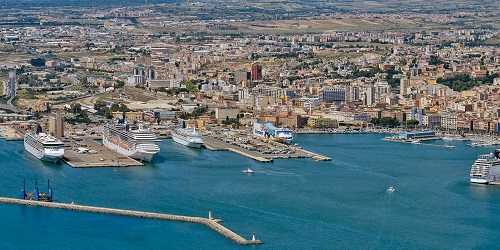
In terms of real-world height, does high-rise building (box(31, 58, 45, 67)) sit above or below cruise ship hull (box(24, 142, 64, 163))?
above

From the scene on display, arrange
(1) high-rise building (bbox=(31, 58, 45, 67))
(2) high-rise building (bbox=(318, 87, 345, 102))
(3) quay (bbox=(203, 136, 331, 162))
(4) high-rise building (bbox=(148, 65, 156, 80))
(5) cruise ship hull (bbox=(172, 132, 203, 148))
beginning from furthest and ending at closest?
(1) high-rise building (bbox=(31, 58, 45, 67)) → (4) high-rise building (bbox=(148, 65, 156, 80)) → (2) high-rise building (bbox=(318, 87, 345, 102)) → (5) cruise ship hull (bbox=(172, 132, 203, 148)) → (3) quay (bbox=(203, 136, 331, 162))

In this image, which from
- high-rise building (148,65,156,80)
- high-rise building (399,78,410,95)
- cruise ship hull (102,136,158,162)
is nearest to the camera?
cruise ship hull (102,136,158,162)

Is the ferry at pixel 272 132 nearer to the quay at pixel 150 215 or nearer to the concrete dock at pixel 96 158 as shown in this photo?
the concrete dock at pixel 96 158

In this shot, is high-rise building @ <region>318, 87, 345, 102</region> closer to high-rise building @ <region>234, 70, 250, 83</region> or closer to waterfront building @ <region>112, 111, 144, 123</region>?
high-rise building @ <region>234, 70, 250, 83</region>

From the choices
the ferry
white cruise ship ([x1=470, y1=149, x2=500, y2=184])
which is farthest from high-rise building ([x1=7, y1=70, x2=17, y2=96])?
white cruise ship ([x1=470, y1=149, x2=500, y2=184])

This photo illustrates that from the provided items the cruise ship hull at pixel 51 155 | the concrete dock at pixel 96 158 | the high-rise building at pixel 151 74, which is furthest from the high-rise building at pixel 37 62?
the cruise ship hull at pixel 51 155
